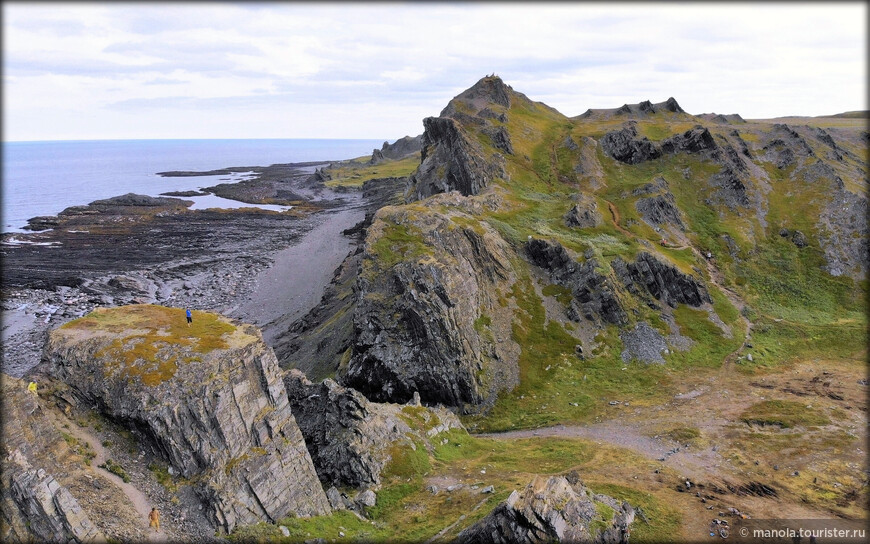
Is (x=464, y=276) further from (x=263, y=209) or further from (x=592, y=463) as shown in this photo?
(x=263, y=209)

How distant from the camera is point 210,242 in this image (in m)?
130

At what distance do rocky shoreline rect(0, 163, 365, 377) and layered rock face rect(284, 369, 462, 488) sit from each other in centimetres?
4527

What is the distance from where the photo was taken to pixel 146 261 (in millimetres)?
112062

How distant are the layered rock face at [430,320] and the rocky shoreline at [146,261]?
32.0 metres

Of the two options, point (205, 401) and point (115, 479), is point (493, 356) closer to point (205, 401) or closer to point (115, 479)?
point (205, 401)

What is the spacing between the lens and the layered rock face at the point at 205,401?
88.3 feet

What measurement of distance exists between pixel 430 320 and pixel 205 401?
97.2ft

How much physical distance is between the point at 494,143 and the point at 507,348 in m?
59.6

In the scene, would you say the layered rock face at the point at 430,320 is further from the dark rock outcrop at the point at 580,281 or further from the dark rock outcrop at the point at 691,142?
the dark rock outcrop at the point at 691,142

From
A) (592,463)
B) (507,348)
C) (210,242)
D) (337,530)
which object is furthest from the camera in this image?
(210,242)

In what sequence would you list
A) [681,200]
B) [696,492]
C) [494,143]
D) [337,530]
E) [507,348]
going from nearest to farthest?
1. [337,530]
2. [696,492]
3. [507,348]
4. [681,200]
5. [494,143]

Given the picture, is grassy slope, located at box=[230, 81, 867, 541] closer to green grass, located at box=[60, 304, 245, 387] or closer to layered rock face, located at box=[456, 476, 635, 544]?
layered rock face, located at box=[456, 476, 635, 544]

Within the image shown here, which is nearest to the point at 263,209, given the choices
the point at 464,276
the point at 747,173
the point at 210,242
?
the point at 210,242

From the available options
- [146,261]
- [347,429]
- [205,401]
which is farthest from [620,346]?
[146,261]
